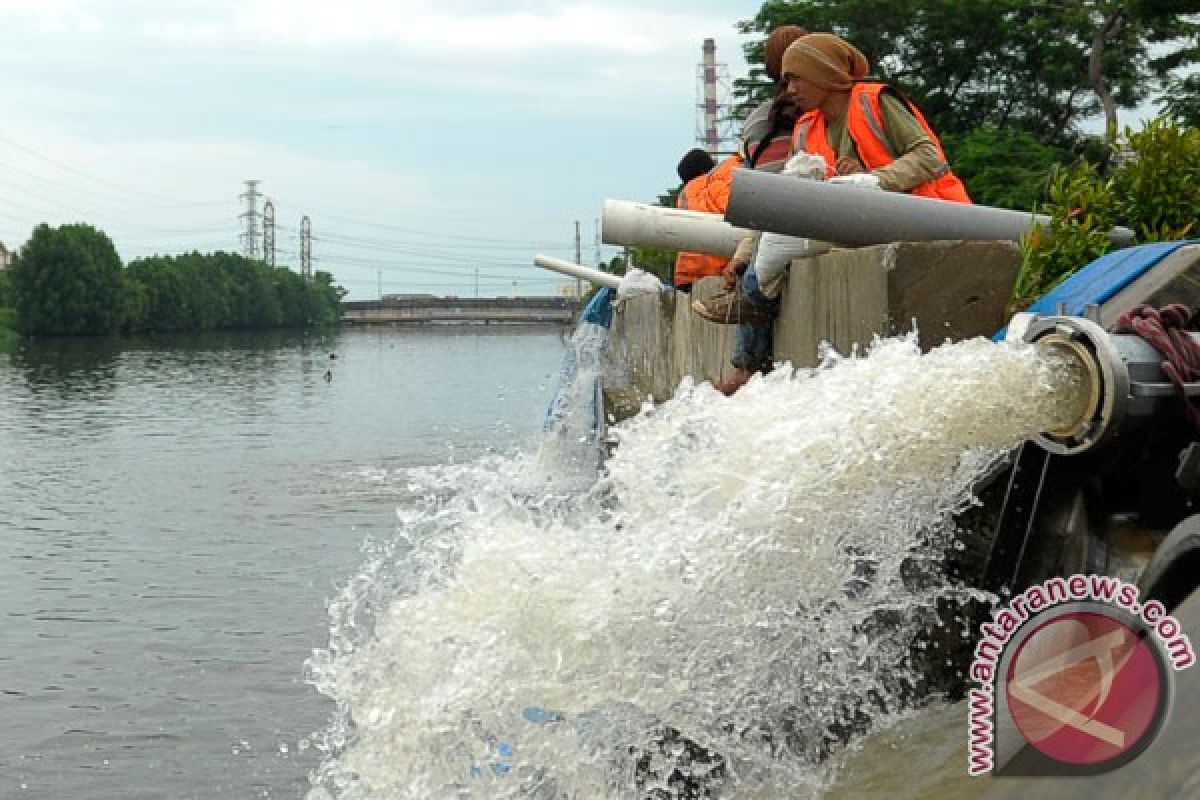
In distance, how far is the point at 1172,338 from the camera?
11.8ft

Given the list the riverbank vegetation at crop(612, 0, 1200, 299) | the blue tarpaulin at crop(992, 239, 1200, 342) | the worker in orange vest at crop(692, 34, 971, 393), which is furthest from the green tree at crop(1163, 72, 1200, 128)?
the blue tarpaulin at crop(992, 239, 1200, 342)

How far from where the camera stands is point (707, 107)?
78.2 m

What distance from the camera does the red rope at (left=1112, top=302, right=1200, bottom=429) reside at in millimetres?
3514

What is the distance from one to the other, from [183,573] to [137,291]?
100m

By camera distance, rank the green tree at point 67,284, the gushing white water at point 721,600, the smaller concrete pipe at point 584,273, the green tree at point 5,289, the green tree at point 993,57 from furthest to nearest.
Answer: the green tree at point 5,289 < the green tree at point 67,284 < the green tree at point 993,57 < the smaller concrete pipe at point 584,273 < the gushing white water at point 721,600

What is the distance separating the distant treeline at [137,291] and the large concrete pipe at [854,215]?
99118mm

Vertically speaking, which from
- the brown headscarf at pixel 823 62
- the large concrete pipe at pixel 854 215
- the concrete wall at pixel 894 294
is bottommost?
the concrete wall at pixel 894 294

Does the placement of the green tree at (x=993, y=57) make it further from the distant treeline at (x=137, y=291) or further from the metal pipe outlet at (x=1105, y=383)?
the distant treeline at (x=137, y=291)

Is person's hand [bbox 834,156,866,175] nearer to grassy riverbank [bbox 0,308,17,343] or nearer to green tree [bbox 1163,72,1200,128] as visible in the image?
green tree [bbox 1163,72,1200,128]

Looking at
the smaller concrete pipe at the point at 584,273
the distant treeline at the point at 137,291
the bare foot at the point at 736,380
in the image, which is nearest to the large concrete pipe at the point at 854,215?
the bare foot at the point at 736,380

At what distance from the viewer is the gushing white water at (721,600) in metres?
3.61

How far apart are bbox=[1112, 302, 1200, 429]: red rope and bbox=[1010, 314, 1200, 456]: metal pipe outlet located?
17 mm

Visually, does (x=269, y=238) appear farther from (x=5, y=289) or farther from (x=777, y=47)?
(x=777, y=47)

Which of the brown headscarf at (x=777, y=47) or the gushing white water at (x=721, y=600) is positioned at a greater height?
the brown headscarf at (x=777, y=47)
